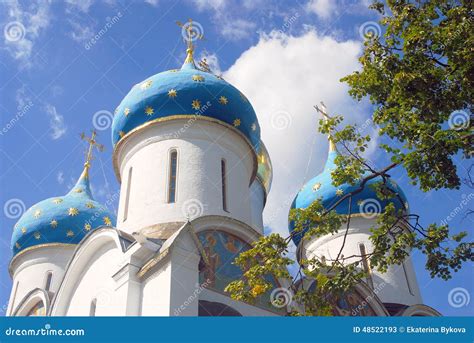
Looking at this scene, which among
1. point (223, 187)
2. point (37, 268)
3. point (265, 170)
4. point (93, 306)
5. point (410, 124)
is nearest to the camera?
point (410, 124)

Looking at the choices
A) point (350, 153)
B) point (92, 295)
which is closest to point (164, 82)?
point (92, 295)

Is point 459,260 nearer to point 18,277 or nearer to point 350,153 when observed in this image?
point 350,153

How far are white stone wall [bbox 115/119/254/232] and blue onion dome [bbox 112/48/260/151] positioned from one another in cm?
19

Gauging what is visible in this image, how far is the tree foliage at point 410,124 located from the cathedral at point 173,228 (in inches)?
27.1

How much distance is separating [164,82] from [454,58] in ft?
21.5

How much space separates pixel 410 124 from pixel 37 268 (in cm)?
1123

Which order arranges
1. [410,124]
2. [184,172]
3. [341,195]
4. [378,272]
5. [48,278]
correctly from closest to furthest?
[410,124] < [184,172] < [378,272] < [341,195] < [48,278]

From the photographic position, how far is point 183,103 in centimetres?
1084

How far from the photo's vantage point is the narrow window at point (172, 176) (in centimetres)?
1006

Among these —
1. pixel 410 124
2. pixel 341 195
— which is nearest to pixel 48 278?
pixel 341 195

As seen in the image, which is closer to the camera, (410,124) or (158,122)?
(410,124)

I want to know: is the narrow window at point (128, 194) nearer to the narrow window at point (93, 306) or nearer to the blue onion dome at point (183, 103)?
the blue onion dome at point (183, 103)

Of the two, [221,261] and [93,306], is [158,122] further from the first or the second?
[93,306]

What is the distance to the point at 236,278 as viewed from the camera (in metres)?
8.54
